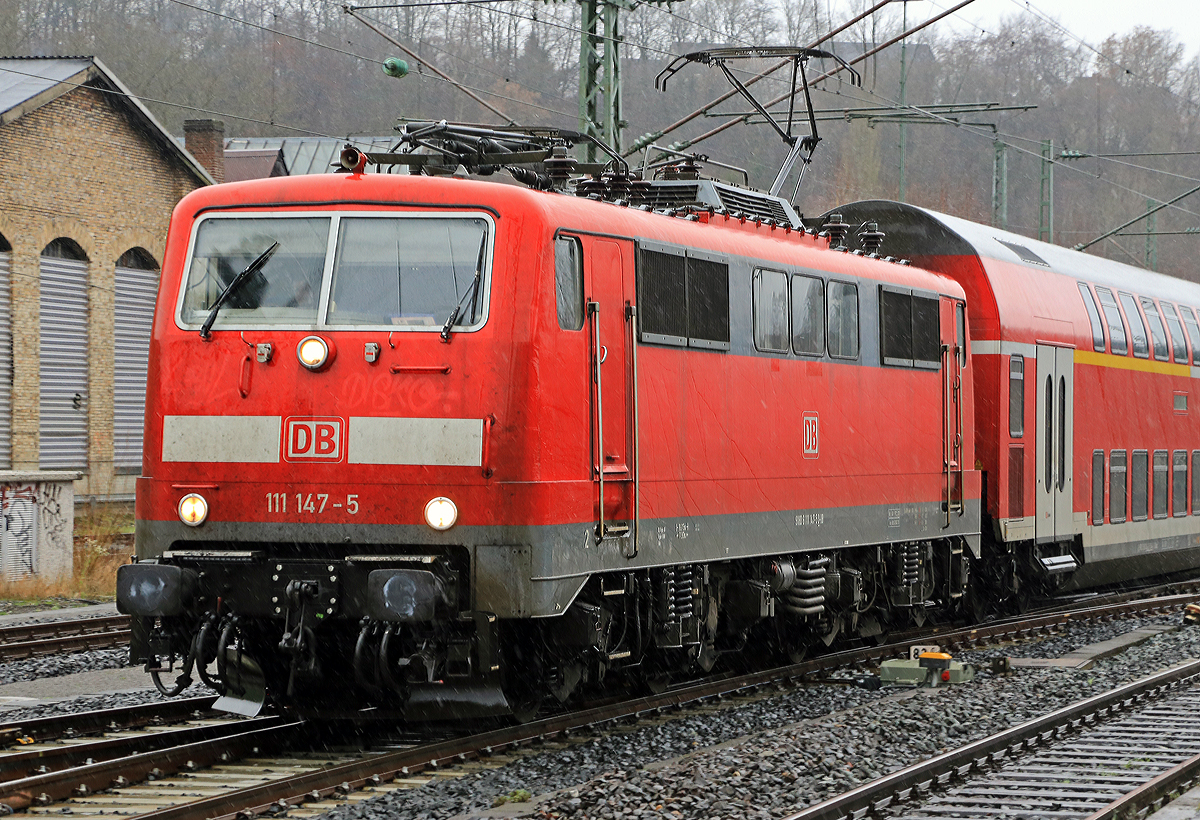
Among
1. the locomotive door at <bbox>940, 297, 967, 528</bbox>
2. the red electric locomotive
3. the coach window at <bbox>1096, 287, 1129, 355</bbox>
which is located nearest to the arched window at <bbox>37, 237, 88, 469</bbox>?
the coach window at <bbox>1096, 287, 1129, 355</bbox>

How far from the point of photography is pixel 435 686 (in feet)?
28.8

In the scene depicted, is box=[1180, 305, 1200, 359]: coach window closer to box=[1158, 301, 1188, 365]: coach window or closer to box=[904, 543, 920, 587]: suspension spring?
box=[1158, 301, 1188, 365]: coach window

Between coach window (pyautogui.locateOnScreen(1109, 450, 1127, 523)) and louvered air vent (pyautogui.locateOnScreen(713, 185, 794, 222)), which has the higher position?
louvered air vent (pyautogui.locateOnScreen(713, 185, 794, 222))

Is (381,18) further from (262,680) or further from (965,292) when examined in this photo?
(262,680)

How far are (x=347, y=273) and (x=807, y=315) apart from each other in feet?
13.9

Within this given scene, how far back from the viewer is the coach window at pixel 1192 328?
21.6 metres

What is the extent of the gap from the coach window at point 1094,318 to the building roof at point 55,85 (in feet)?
58.3

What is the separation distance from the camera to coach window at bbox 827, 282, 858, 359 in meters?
12.1

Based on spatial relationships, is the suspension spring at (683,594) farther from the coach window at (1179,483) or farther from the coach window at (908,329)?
the coach window at (1179,483)

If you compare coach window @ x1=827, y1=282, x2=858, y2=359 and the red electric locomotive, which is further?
coach window @ x1=827, y1=282, x2=858, y2=359

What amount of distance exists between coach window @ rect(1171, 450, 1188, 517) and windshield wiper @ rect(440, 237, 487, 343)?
48.4 ft

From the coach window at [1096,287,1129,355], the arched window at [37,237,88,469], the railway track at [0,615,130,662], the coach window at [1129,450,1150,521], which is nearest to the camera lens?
the railway track at [0,615,130,662]

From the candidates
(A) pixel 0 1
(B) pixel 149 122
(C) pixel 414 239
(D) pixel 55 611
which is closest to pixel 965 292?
(C) pixel 414 239

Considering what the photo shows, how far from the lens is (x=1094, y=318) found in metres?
18.6
